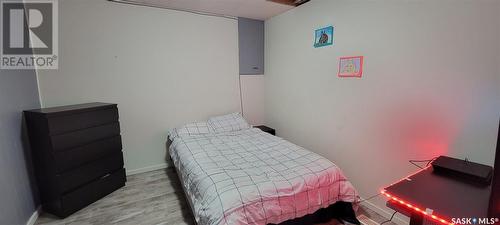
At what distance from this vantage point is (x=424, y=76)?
5.67 feet

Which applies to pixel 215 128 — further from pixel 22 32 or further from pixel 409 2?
pixel 409 2

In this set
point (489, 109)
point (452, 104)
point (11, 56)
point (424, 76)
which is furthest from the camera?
point (11, 56)

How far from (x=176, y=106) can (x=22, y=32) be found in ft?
5.64

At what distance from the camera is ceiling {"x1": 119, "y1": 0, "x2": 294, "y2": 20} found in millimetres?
2777

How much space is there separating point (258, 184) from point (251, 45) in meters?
2.58

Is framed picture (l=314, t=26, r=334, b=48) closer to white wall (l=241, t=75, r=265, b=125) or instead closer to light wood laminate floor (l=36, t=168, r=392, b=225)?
white wall (l=241, t=75, r=265, b=125)

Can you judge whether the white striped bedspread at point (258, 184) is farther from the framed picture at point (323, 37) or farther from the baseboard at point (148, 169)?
the framed picture at point (323, 37)

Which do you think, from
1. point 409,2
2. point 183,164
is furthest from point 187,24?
point 409,2

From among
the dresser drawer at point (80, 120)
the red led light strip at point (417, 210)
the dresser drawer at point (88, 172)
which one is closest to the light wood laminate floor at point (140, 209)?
the dresser drawer at point (88, 172)

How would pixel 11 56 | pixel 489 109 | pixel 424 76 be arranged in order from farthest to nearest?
pixel 11 56
pixel 424 76
pixel 489 109

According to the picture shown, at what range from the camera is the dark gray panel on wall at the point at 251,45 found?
3.53 meters

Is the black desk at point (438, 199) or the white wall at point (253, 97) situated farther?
the white wall at point (253, 97)

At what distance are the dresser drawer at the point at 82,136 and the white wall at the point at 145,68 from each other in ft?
1.40

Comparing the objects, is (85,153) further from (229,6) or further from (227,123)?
(229,6)
